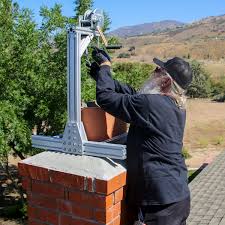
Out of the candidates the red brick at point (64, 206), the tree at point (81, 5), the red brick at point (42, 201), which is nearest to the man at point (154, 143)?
the red brick at point (64, 206)

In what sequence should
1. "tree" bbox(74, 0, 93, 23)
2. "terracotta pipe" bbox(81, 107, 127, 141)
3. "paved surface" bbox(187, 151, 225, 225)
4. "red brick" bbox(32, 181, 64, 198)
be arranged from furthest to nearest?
"tree" bbox(74, 0, 93, 23), "paved surface" bbox(187, 151, 225, 225), "terracotta pipe" bbox(81, 107, 127, 141), "red brick" bbox(32, 181, 64, 198)

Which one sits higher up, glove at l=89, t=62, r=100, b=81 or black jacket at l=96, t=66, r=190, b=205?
glove at l=89, t=62, r=100, b=81

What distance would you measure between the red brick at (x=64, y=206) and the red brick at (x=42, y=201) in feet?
0.12

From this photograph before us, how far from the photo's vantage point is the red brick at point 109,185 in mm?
2645

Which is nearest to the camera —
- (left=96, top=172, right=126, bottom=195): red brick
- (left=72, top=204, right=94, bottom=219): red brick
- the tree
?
(left=96, top=172, right=126, bottom=195): red brick

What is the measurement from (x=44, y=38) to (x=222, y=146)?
10.6 m

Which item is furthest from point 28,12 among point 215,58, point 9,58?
point 215,58

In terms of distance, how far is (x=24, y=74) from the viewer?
29.0 ft

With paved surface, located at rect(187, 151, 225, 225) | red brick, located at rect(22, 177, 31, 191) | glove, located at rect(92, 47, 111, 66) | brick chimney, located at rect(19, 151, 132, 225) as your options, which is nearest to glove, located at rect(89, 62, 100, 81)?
glove, located at rect(92, 47, 111, 66)

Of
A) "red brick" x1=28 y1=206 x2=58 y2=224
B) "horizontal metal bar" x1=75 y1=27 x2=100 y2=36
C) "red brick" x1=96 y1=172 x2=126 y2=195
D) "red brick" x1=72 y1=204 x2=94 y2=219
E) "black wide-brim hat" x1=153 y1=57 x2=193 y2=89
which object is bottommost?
"red brick" x1=28 y1=206 x2=58 y2=224

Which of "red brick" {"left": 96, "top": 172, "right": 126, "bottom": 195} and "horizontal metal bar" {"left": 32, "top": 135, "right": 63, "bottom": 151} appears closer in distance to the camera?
"red brick" {"left": 96, "top": 172, "right": 126, "bottom": 195}

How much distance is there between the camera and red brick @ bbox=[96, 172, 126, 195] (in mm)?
2645

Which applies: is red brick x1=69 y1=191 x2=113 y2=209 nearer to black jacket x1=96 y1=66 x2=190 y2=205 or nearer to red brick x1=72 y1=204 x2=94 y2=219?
red brick x1=72 y1=204 x2=94 y2=219

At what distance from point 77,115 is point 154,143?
1.70 ft
